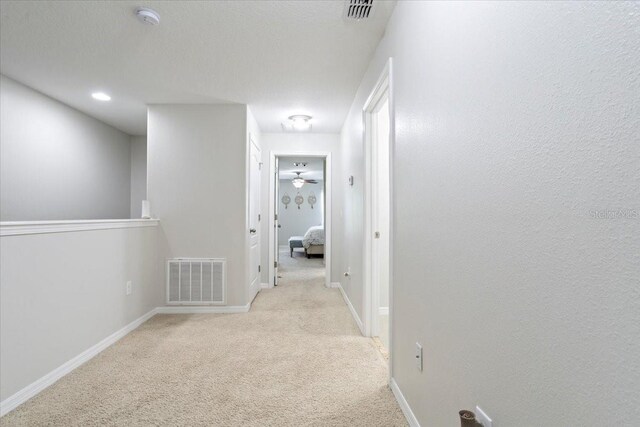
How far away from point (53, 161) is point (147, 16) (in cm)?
244

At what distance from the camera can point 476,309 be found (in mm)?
1074

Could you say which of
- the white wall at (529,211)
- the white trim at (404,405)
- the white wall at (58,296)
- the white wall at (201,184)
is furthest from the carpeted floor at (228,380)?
the white wall at (201,184)

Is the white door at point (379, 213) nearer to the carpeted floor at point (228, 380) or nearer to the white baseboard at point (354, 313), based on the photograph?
the white baseboard at point (354, 313)

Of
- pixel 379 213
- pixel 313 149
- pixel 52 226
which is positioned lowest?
pixel 52 226

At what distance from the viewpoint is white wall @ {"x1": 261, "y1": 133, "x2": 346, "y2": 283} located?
504 centimetres

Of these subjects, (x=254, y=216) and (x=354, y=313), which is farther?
(x=254, y=216)

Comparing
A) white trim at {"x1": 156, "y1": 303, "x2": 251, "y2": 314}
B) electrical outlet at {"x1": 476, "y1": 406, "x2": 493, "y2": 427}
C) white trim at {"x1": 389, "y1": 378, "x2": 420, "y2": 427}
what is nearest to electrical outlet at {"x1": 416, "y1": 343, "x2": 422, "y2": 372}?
white trim at {"x1": 389, "y1": 378, "x2": 420, "y2": 427}

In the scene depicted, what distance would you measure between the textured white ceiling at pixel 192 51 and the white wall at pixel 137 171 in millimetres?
1458

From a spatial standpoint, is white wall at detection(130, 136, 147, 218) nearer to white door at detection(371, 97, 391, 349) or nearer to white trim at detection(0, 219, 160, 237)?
white trim at detection(0, 219, 160, 237)

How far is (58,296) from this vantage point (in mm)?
2230

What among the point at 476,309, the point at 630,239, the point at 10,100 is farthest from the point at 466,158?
the point at 10,100

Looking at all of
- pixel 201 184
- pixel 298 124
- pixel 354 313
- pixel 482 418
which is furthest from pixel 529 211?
pixel 298 124

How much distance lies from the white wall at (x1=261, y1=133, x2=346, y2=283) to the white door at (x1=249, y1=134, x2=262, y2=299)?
0.87 feet

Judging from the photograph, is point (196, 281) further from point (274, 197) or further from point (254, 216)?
point (274, 197)
